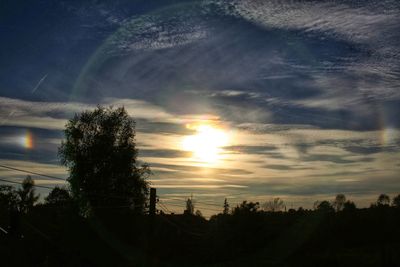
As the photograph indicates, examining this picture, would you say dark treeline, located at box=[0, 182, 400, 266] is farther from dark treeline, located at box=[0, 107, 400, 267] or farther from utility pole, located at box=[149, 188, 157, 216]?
utility pole, located at box=[149, 188, 157, 216]

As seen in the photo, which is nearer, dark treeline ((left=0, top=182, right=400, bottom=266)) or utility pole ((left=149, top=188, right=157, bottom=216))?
utility pole ((left=149, top=188, right=157, bottom=216))

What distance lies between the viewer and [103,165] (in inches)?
1905

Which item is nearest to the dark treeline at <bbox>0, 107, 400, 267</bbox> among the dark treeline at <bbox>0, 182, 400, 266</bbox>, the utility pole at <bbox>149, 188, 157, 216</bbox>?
the dark treeline at <bbox>0, 182, 400, 266</bbox>

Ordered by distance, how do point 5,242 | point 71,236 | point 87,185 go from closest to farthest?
point 5,242 < point 71,236 < point 87,185

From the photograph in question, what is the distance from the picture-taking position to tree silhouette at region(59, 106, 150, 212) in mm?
47562

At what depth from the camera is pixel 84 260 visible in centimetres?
3947

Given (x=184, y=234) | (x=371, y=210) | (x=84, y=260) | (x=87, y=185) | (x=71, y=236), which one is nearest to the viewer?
(x=84, y=260)

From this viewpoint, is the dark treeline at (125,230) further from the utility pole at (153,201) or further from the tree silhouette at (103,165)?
the utility pole at (153,201)

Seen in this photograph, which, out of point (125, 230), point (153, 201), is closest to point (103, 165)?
point (125, 230)

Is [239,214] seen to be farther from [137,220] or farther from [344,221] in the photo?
[344,221]

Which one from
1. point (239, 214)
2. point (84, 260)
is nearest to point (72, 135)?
point (84, 260)

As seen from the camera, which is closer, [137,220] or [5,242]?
[5,242]

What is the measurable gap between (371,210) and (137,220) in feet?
122

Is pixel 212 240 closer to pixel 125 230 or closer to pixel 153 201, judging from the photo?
pixel 125 230
